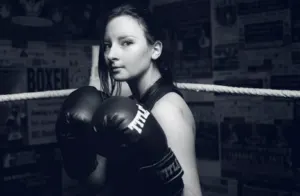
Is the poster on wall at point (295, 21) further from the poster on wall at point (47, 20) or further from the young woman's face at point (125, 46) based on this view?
the poster on wall at point (47, 20)

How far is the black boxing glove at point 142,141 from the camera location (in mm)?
773

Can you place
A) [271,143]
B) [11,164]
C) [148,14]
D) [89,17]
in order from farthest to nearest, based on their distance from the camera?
[89,17]
[271,143]
[11,164]
[148,14]

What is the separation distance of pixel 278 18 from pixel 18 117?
3.82 ft

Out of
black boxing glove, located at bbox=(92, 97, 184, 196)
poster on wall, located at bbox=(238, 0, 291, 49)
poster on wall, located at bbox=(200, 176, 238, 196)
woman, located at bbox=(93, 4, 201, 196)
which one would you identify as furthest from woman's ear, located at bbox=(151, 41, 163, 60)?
poster on wall, located at bbox=(200, 176, 238, 196)

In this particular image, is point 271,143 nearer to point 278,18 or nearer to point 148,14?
point 278,18

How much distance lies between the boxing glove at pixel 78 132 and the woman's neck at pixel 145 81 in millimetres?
166

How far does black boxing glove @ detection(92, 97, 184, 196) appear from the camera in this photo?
Answer: 77cm

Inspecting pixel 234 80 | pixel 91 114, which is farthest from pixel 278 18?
pixel 91 114

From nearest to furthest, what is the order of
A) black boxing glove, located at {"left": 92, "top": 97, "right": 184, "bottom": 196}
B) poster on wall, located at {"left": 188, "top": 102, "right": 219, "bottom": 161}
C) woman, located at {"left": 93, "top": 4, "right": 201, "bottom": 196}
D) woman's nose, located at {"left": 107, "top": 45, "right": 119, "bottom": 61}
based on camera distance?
black boxing glove, located at {"left": 92, "top": 97, "right": 184, "bottom": 196} → woman, located at {"left": 93, "top": 4, "right": 201, "bottom": 196} → woman's nose, located at {"left": 107, "top": 45, "right": 119, "bottom": 61} → poster on wall, located at {"left": 188, "top": 102, "right": 219, "bottom": 161}

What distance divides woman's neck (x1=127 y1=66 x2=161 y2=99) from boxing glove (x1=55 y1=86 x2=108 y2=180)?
166 mm

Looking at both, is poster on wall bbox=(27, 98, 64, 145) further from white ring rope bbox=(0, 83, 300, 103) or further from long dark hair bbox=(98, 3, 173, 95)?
long dark hair bbox=(98, 3, 173, 95)

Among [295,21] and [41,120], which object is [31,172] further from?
[295,21]

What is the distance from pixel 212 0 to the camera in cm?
181

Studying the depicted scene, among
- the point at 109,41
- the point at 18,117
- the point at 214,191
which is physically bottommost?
the point at 214,191
